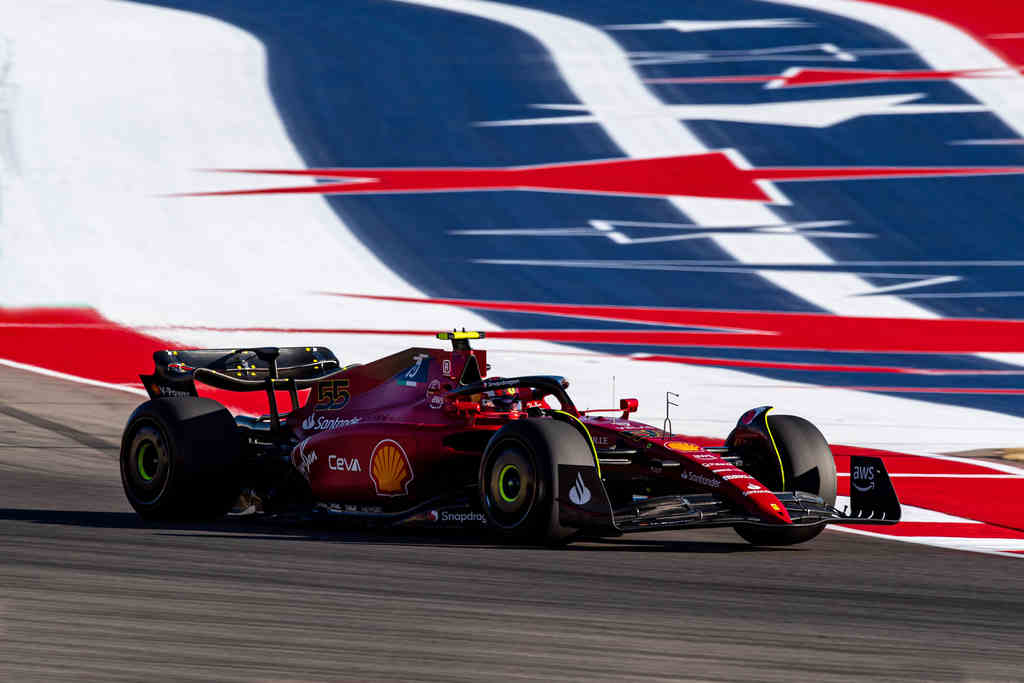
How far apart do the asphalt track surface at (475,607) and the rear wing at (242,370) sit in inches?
41.0

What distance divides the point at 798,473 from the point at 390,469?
7.92ft

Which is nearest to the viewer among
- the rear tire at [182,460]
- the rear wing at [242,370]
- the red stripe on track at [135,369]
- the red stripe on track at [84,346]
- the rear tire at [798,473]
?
the rear tire at [798,473]

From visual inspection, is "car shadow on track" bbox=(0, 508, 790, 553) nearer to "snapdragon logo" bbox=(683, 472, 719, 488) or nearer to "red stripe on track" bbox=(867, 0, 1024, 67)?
"snapdragon logo" bbox=(683, 472, 719, 488)

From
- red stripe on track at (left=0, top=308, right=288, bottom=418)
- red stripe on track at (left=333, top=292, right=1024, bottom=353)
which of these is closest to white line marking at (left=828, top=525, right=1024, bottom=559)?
red stripe on track at (left=0, top=308, right=288, bottom=418)

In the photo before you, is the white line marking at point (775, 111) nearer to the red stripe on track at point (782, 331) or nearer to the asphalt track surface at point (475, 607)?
the red stripe on track at point (782, 331)

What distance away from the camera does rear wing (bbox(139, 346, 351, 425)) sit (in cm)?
1077

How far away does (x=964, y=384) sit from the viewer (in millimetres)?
17844

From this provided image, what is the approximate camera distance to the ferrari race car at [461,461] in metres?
8.52

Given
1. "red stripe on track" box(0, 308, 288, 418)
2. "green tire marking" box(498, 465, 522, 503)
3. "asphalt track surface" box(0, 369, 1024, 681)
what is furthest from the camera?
"red stripe on track" box(0, 308, 288, 418)

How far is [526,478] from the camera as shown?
8.48 m

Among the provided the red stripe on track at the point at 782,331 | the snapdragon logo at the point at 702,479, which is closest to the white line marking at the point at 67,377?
the red stripe on track at the point at 782,331

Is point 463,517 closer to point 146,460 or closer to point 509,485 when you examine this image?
point 509,485

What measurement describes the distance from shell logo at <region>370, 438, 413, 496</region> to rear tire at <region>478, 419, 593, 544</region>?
0.78m

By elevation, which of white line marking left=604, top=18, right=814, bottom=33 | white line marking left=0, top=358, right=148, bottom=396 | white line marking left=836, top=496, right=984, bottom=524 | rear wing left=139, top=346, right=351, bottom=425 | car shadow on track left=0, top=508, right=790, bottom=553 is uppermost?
white line marking left=604, top=18, right=814, bottom=33
